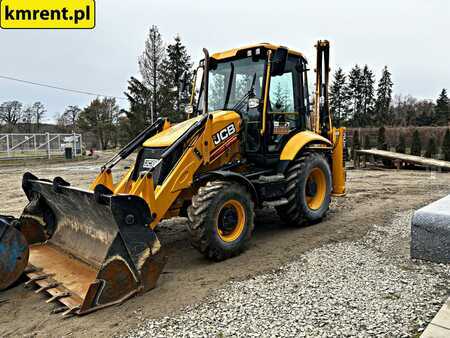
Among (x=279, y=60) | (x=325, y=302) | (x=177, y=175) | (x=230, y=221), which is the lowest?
Answer: (x=325, y=302)

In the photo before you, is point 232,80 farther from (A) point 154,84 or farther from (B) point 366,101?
(B) point 366,101

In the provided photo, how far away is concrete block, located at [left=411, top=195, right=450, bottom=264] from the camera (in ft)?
13.9

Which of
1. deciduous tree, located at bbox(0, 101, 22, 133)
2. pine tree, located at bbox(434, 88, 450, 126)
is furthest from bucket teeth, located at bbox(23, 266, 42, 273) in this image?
deciduous tree, located at bbox(0, 101, 22, 133)

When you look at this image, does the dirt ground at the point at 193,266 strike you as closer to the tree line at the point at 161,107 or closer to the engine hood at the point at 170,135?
the engine hood at the point at 170,135

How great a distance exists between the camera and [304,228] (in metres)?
6.18

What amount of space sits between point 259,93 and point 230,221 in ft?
6.98

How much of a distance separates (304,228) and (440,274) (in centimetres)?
238

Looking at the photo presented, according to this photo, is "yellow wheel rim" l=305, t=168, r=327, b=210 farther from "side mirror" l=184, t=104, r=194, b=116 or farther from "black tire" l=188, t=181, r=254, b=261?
"side mirror" l=184, t=104, r=194, b=116

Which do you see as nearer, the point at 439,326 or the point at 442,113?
the point at 439,326

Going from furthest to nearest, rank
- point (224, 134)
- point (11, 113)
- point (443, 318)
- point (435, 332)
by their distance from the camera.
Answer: point (11, 113) → point (224, 134) → point (443, 318) → point (435, 332)

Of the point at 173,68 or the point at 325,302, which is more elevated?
the point at 173,68

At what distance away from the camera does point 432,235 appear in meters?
4.32

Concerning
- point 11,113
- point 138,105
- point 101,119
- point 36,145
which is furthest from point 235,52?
point 11,113

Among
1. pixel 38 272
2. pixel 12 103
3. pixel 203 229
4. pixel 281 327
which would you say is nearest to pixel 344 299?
pixel 281 327
